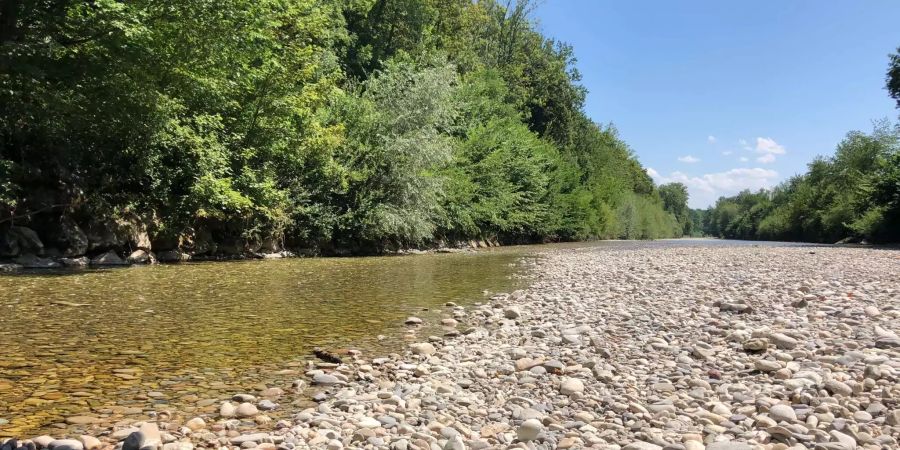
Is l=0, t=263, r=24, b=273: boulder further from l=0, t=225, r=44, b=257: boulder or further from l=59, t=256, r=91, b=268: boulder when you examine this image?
l=59, t=256, r=91, b=268: boulder

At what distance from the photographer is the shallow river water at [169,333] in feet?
15.2

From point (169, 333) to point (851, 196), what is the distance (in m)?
73.8

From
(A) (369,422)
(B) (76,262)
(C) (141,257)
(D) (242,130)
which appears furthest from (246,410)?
(D) (242,130)

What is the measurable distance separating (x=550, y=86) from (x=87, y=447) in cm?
6271

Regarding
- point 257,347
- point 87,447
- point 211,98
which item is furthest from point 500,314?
point 211,98

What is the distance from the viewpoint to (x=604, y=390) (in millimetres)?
4910

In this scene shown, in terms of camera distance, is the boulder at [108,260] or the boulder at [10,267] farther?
the boulder at [108,260]

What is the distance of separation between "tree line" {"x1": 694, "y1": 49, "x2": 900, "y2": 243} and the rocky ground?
4844cm

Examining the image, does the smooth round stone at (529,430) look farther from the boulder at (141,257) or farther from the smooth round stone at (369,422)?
the boulder at (141,257)

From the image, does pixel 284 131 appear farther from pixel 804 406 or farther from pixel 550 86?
pixel 550 86

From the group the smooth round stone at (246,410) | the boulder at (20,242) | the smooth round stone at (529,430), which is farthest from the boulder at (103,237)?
the smooth round stone at (529,430)

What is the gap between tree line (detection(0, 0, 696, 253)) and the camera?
560 inches

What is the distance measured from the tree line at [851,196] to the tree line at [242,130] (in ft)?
112

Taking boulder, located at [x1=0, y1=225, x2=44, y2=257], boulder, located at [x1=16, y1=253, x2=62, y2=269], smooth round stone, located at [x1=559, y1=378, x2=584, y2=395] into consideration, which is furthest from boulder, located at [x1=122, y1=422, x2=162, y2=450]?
boulder, located at [x1=0, y1=225, x2=44, y2=257]
